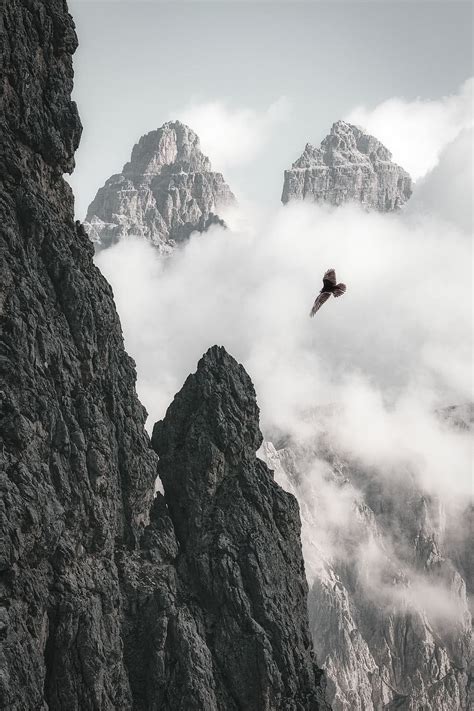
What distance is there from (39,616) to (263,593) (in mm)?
18778

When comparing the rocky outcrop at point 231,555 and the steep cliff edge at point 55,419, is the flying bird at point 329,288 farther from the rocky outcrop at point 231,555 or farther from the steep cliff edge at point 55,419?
the rocky outcrop at point 231,555

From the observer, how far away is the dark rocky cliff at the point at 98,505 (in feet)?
127

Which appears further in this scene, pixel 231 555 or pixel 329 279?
pixel 231 555

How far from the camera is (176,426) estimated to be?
58438 mm

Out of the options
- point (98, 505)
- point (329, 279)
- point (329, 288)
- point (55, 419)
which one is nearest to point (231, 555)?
point (98, 505)

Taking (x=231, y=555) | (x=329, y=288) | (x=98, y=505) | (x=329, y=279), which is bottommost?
(x=98, y=505)

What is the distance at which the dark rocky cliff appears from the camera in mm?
38625

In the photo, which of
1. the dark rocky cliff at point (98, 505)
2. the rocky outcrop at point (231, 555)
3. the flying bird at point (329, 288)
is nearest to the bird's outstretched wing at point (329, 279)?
the flying bird at point (329, 288)

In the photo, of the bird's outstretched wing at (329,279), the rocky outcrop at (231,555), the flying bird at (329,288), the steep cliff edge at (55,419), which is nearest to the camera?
the steep cliff edge at (55,419)

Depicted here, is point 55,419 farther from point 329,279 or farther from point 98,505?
point 329,279

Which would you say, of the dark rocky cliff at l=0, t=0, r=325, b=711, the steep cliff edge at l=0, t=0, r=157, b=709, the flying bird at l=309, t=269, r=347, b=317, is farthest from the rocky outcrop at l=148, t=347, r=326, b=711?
the flying bird at l=309, t=269, r=347, b=317

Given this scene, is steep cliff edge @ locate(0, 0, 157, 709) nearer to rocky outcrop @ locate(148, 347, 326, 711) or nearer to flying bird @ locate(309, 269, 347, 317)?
rocky outcrop @ locate(148, 347, 326, 711)

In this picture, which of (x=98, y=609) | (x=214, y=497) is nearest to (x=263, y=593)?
(x=214, y=497)

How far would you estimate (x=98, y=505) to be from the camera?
45438 mm
